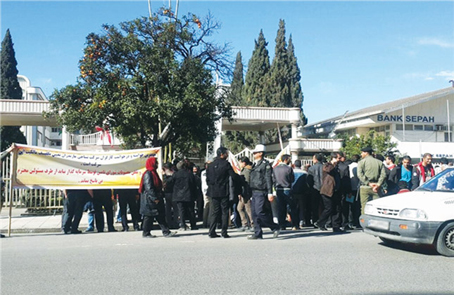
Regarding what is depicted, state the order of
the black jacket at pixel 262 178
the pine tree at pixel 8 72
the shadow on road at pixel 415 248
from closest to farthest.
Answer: the shadow on road at pixel 415 248 → the black jacket at pixel 262 178 → the pine tree at pixel 8 72

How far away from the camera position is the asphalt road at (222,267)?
232 inches

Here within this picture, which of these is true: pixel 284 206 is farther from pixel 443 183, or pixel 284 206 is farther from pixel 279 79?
pixel 279 79

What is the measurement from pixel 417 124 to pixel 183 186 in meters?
28.6

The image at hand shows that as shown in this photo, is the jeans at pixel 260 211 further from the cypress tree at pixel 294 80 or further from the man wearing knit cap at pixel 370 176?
the cypress tree at pixel 294 80

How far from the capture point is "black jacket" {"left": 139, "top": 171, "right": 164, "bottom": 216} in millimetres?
9953

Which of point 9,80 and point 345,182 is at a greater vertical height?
point 9,80

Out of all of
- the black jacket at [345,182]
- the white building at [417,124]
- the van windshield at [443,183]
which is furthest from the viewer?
the white building at [417,124]

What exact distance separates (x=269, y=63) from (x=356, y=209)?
27.3m

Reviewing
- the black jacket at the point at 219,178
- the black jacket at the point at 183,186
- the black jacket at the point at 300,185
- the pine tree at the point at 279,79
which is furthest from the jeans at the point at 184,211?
the pine tree at the point at 279,79

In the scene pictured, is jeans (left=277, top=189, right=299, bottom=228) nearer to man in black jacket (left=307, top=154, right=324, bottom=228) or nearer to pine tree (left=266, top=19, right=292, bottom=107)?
man in black jacket (left=307, top=154, right=324, bottom=228)

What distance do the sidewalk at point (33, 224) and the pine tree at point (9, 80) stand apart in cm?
2384

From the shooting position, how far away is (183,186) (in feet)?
37.2

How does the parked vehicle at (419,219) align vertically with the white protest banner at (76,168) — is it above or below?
below

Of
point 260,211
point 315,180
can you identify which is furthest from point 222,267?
point 315,180
